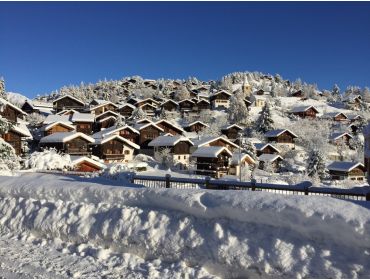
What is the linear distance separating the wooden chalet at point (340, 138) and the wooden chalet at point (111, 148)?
129ft

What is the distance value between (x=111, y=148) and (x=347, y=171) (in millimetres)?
32032

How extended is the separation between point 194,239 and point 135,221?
2182mm

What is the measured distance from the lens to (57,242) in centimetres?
1190

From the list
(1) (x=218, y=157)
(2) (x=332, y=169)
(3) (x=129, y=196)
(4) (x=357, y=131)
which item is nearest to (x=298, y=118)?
(4) (x=357, y=131)

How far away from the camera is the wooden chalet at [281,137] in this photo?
224 feet

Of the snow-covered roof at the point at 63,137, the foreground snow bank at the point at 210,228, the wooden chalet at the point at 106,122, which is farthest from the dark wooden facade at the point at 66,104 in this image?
the foreground snow bank at the point at 210,228

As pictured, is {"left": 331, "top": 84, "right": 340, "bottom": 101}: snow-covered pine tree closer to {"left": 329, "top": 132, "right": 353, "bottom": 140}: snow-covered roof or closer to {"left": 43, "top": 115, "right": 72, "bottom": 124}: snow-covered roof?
{"left": 329, "top": 132, "right": 353, "bottom": 140}: snow-covered roof

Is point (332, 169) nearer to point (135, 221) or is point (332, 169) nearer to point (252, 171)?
point (252, 171)

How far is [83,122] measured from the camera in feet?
216

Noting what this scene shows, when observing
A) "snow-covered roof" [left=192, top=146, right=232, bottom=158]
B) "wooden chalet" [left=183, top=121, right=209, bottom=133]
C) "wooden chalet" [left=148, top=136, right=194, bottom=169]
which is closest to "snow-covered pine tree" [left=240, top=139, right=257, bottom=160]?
"snow-covered roof" [left=192, top=146, right=232, bottom=158]

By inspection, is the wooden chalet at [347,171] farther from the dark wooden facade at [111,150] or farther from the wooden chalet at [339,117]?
the wooden chalet at [339,117]

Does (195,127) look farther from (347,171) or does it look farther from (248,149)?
(347,171)

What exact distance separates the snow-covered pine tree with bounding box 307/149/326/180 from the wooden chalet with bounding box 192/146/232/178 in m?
10.3

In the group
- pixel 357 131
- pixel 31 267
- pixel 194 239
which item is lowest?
pixel 31 267
